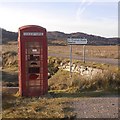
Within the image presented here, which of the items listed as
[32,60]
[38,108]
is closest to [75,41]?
[32,60]

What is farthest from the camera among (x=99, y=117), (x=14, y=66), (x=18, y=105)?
(x=14, y=66)

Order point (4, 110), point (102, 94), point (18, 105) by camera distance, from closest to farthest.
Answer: point (4, 110)
point (18, 105)
point (102, 94)

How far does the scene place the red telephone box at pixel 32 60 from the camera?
1308cm

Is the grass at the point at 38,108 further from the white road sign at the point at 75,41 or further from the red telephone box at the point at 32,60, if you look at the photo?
the white road sign at the point at 75,41

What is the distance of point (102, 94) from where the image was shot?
1268 cm

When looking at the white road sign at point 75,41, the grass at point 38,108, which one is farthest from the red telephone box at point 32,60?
the white road sign at point 75,41

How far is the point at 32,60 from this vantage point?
13383 mm

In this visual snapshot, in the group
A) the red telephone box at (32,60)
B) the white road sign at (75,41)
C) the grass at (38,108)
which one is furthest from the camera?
the white road sign at (75,41)

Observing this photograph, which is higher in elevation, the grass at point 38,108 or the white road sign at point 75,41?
the white road sign at point 75,41

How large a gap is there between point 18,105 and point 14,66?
801 inches

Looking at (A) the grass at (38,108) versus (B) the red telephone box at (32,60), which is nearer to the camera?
(A) the grass at (38,108)

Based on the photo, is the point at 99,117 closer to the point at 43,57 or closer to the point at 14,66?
the point at 43,57

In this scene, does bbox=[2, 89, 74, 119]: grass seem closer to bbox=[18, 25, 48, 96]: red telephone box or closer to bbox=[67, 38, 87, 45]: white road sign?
bbox=[18, 25, 48, 96]: red telephone box

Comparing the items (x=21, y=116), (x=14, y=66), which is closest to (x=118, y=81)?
(x=21, y=116)
